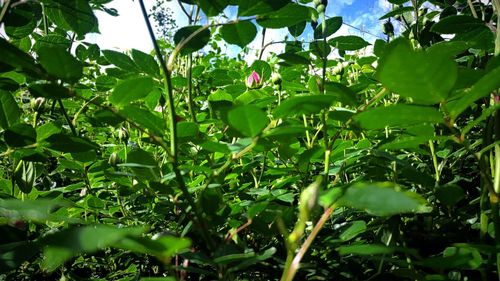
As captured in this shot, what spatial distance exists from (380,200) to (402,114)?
0.45 ft

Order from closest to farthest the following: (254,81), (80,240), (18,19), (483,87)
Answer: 1. (80,240)
2. (483,87)
3. (18,19)
4. (254,81)

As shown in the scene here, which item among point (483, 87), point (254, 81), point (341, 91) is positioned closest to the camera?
point (483, 87)

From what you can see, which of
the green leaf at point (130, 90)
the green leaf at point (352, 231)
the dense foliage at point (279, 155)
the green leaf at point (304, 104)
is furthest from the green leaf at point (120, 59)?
the green leaf at point (352, 231)

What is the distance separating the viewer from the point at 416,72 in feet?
0.92

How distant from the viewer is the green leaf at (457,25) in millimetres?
555

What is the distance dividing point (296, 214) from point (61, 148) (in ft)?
0.92

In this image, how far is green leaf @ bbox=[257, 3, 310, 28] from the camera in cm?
49

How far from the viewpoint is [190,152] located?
2.20ft

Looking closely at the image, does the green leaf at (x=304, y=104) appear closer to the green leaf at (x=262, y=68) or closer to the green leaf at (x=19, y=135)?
the green leaf at (x=19, y=135)

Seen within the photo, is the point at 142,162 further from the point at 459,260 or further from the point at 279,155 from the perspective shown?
the point at 459,260

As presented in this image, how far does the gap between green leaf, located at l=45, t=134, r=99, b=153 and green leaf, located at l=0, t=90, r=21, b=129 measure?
108 millimetres

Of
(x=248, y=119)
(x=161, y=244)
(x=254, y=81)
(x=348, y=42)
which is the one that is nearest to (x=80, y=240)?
→ (x=161, y=244)

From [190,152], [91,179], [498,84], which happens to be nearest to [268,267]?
[190,152]

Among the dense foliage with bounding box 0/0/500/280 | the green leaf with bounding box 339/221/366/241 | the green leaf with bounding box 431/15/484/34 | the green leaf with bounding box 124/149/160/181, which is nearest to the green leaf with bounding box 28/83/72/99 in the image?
the dense foliage with bounding box 0/0/500/280
